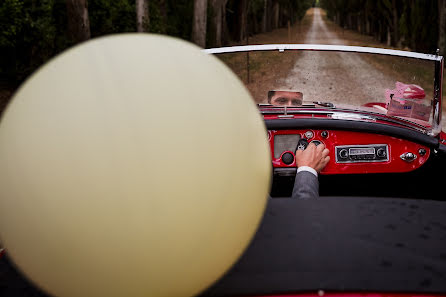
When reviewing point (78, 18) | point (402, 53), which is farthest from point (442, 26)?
point (402, 53)

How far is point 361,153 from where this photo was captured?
2822mm

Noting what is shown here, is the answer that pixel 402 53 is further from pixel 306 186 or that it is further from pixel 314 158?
pixel 306 186

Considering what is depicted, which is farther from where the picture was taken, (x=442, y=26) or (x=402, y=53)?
(x=442, y=26)

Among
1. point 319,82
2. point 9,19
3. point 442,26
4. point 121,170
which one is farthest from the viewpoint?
Result: point 442,26

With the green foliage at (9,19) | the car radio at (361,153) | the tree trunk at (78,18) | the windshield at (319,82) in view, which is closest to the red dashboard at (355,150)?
the car radio at (361,153)

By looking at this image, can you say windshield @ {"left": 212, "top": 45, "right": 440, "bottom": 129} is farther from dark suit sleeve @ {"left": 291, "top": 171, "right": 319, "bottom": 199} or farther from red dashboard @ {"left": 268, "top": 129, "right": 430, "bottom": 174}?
dark suit sleeve @ {"left": 291, "top": 171, "right": 319, "bottom": 199}

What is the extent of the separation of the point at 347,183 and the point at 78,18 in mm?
8449

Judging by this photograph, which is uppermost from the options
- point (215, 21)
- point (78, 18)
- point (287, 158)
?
point (215, 21)

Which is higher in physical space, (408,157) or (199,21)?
(199,21)

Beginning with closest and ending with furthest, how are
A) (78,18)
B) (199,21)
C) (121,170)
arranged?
1. (121,170)
2. (78,18)
3. (199,21)

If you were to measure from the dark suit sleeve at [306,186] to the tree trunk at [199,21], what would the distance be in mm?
12282

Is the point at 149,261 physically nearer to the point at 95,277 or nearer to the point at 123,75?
the point at 95,277

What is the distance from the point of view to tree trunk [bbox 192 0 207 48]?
44.7 ft

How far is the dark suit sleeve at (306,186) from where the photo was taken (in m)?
1.81
